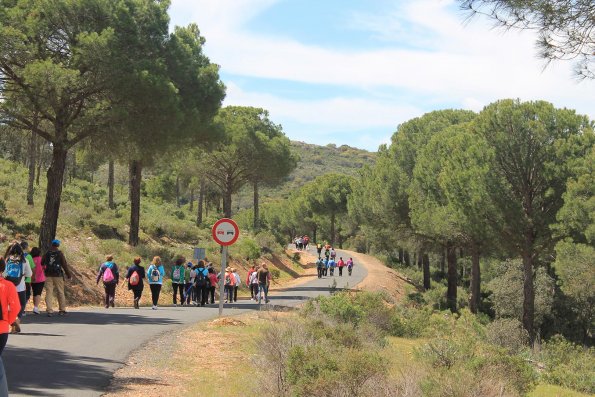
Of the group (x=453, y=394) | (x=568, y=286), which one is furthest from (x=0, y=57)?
(x=568, y=286)

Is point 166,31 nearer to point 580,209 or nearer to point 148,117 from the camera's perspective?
point 148,117

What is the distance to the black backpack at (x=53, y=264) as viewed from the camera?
14375 mm

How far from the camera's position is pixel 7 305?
18.7ft

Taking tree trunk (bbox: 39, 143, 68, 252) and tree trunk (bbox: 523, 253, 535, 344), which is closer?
tree trunk (bbox: 39, 143, 68, 252)

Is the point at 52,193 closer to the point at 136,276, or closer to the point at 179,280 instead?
the point at 136,276

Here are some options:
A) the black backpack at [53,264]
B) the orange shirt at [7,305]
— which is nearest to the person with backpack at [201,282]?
the black backpack at [53,264]

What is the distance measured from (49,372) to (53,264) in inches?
261

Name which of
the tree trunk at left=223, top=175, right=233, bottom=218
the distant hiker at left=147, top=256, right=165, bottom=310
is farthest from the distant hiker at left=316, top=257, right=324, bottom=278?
the distant hiker at left=147, top=256, right=165, bottom=310

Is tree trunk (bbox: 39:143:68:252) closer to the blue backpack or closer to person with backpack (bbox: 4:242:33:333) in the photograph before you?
person with backpack (bbox: 4:242:33:333)

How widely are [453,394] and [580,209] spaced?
18493 millimetres

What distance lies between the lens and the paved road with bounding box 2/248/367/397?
302 inches

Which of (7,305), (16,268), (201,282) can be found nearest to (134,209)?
(201,282)

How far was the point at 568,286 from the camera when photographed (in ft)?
93.9

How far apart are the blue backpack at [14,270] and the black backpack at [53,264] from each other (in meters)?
2.76
